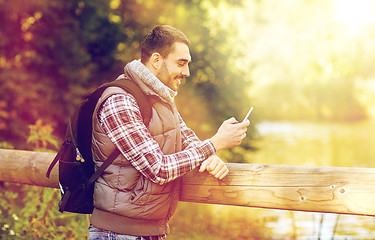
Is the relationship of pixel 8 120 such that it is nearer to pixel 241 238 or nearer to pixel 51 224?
pixel 51 224

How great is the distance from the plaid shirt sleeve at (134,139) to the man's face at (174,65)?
24 cm

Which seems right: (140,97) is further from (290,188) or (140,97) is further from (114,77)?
(114,77)

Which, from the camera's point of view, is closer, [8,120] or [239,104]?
[8,120]

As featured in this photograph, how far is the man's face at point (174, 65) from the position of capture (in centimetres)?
244

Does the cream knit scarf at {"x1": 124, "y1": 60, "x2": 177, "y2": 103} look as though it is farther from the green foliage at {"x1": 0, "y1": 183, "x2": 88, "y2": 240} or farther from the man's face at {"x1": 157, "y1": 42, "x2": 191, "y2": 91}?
the green foliage at {"x1": 0, "y1": 183, "x2": 88, "y2": 240}

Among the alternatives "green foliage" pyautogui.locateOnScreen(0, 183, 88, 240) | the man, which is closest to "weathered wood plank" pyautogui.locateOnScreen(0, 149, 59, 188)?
"green foliage" pyautogui.locateOnScreen(0, 183, 88, 240)

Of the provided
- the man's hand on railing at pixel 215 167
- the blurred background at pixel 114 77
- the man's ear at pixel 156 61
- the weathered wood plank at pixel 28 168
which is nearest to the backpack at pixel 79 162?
the man's ear at pixel 156 61

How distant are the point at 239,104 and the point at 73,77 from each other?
12.0 ft

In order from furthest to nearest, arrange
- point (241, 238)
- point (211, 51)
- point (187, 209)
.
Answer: point (211, 51) → point (187, 209) → point (241, 238)

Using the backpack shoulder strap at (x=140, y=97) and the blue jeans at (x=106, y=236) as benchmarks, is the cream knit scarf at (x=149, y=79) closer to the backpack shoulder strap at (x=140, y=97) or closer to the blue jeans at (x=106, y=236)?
the backpack shoulder strap at (x=140, y=97)

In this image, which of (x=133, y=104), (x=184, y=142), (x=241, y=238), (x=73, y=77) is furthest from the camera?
(x=73, y=77)

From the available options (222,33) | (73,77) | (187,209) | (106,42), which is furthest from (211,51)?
(187,209)

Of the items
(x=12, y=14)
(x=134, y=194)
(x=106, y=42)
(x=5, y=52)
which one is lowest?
(x=134, y=194)

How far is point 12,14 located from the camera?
8.24 meters
